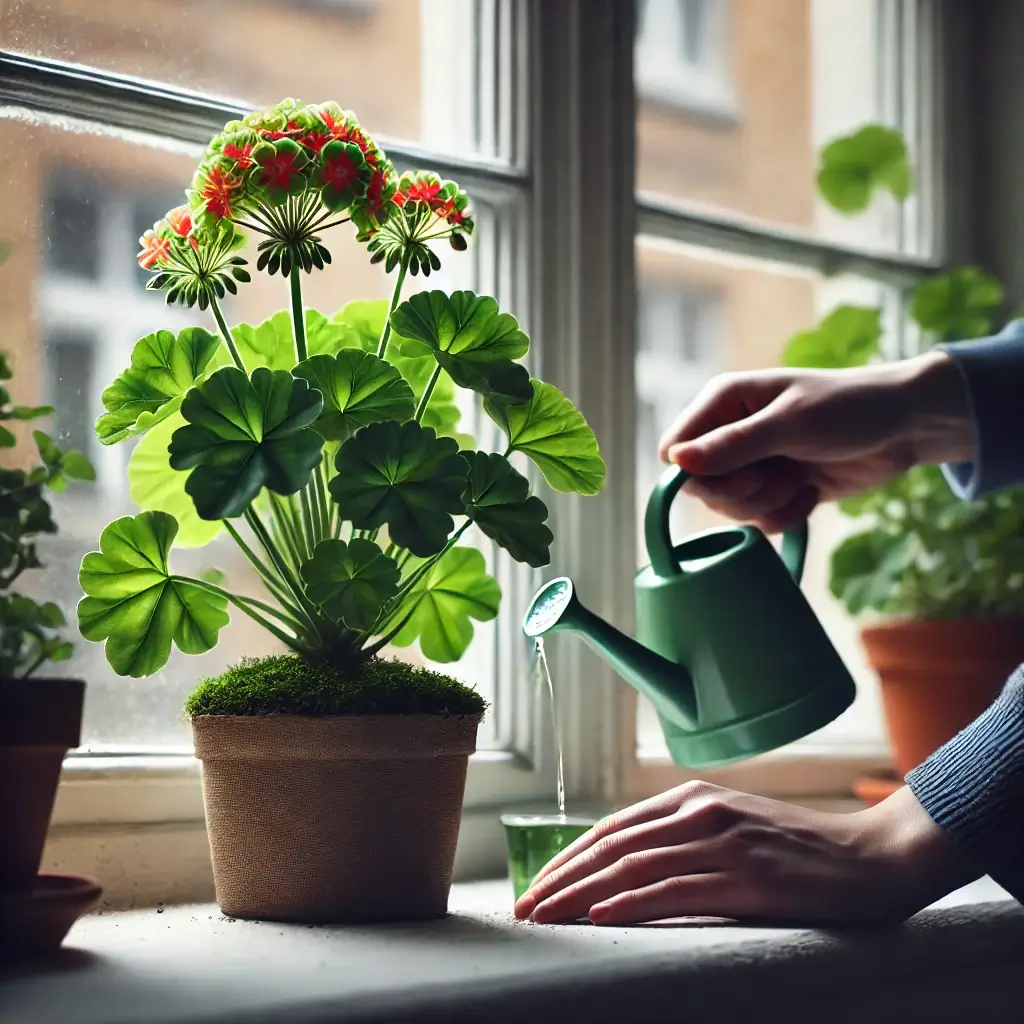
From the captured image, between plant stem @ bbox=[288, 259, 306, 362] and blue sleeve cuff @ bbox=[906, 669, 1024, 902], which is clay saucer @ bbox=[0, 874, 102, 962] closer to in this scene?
plant stem @ bbox=[288, 259, 306, 362]

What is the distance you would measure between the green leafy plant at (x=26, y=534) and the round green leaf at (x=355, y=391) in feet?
0.66

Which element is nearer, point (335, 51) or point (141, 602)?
point (141, 602)

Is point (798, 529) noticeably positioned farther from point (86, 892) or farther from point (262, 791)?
point (86, 892)

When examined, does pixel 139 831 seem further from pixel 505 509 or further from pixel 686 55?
pixel 686 55

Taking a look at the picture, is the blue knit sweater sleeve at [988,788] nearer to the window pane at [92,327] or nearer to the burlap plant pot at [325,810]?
the burlap plant pot at [325,810]

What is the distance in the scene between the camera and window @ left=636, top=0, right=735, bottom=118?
1.45 meters

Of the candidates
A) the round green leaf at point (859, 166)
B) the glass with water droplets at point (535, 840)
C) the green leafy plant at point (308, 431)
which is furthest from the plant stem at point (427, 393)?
the round green leaf at point (859, 166)

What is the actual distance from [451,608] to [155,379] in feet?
0.96

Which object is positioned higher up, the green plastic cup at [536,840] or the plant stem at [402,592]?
the plant stem at [402,592]

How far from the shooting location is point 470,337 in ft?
2.92

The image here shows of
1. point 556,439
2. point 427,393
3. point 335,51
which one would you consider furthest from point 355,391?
point 335,51

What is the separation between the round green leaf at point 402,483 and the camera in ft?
2.68

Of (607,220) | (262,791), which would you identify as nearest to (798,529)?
(607,220)

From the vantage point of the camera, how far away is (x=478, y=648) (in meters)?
1.24
